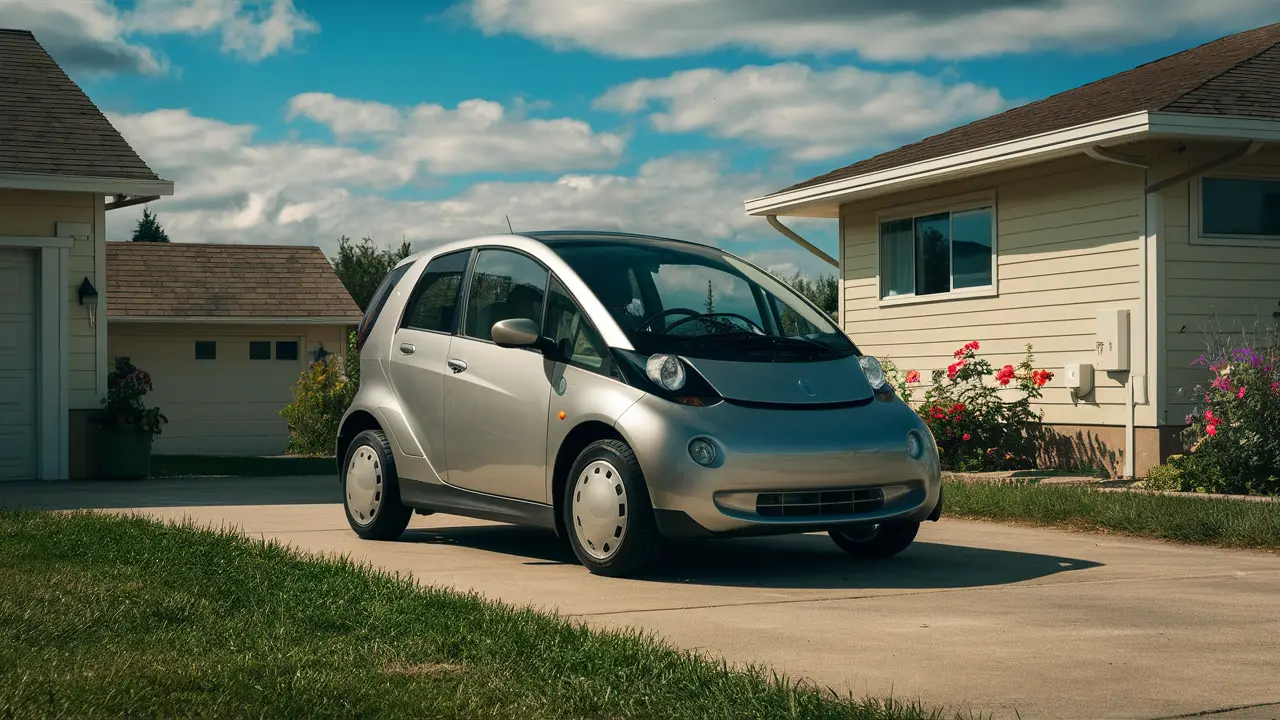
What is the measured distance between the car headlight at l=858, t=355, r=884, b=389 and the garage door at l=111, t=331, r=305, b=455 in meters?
23.0

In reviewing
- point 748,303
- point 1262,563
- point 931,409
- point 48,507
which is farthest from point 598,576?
point 931,409

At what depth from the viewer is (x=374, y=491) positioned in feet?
28.1

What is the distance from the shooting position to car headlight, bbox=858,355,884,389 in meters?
7.43

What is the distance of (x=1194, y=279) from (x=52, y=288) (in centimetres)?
1151

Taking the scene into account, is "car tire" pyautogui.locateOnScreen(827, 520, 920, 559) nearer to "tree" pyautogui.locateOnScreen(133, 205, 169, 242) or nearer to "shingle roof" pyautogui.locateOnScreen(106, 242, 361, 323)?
"shingle roof" pyautogui.locateOnScreen(106, 242, 361, 323)

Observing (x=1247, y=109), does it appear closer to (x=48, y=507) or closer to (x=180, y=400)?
(x=48, y=507)

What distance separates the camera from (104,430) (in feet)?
49.4

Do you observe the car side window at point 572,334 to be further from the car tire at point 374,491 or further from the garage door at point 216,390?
the garage door at point 216,390

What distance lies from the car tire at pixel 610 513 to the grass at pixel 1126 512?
3.66 metres

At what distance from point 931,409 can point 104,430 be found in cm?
885

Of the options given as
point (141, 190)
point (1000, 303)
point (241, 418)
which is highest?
point (141, 190)

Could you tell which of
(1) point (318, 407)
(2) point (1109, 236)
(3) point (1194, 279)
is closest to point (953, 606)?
(3) point (1194, 279)

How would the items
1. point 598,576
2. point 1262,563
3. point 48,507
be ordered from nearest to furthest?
1. point 598,576
2. point 1262,563
3. point 48,507

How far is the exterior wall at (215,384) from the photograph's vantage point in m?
28.3
